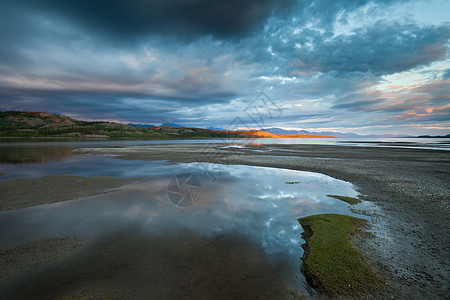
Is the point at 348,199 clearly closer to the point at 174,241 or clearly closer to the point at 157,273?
the point at 174,241

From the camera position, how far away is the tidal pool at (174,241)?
18.2ft

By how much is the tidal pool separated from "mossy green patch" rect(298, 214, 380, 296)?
44 cm

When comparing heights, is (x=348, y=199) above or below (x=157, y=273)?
above

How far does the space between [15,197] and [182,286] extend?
14859mm

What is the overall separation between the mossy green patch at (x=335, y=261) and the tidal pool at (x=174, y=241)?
44 cm

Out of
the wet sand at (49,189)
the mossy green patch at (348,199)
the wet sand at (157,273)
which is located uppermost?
the mossy green patch at (348,199)

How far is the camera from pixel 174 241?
8.06 metres

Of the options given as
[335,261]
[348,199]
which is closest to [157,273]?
[335,261]

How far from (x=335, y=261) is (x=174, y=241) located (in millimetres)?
5758

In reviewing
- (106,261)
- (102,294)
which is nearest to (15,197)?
(106,261)

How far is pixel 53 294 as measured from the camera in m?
5.13

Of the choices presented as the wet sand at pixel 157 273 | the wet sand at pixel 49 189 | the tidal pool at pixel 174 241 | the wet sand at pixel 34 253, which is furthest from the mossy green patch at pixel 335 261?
the wet sand at pixel 49 189

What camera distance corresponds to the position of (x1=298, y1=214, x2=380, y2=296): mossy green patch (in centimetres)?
555

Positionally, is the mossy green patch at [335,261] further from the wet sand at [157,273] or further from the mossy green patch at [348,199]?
the mossy green patch at [348,199]
